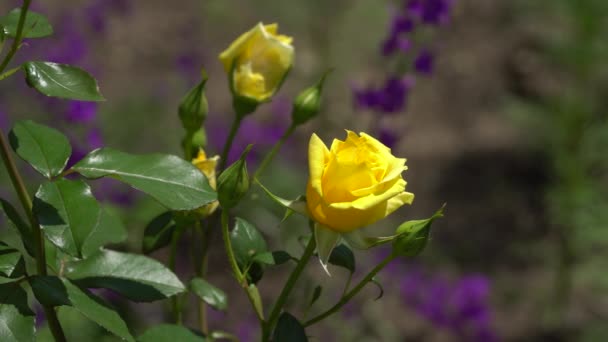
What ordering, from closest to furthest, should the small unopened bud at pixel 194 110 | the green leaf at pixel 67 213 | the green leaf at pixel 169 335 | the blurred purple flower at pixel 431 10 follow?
the green leaf at pixel 67 213 < the green leaf at pixel 169 335 < the small unopened bud at pixel 194 110 < the blurred purple flower at pixel 431 10

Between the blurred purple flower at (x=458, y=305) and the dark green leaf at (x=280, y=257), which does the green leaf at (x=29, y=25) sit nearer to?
the dark green leaf at (x=280, y=257)

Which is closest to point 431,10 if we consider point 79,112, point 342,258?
point 79,112

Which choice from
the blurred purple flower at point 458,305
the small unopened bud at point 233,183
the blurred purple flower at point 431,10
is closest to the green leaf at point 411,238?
the small unopened bud at point 233,183

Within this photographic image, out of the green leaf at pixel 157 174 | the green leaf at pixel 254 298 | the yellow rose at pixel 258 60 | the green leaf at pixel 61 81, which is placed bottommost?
the green leaf at pixel 254 298

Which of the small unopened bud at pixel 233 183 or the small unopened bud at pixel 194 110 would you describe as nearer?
the small unopened bud at pixel 233 183

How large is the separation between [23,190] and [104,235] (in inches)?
4.0

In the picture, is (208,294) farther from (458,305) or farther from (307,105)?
(458,305)

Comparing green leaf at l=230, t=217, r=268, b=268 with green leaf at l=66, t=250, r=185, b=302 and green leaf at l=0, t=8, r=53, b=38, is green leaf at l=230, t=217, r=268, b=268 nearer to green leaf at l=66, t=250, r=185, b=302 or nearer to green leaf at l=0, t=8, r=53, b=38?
green leaf at l=66, t=250, r=185, b=302

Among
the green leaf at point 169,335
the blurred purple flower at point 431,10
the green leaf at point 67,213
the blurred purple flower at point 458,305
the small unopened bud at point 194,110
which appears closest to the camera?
the green leaf at point 67,213

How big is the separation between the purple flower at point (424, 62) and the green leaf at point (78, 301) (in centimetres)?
112

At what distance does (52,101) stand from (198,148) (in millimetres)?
1203

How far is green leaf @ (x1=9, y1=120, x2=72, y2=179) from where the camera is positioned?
0.58 m

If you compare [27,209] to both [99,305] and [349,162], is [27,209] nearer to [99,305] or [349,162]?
[99,305]

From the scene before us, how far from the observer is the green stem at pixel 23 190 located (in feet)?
1.74
